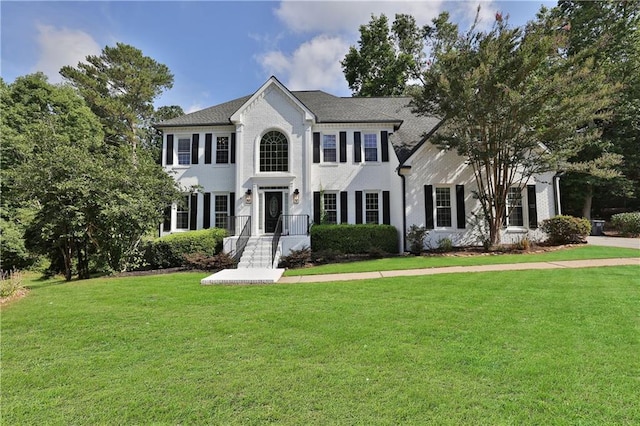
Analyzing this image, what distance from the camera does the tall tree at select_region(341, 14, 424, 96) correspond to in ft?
96.0

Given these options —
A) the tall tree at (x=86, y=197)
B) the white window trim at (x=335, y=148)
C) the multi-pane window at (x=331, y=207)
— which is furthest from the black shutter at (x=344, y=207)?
the tall tree at (x=86, y=197)

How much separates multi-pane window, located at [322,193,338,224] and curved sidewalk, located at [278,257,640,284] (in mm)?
6602

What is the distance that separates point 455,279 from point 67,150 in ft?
41.8

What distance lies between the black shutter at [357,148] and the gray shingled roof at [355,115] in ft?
2.47

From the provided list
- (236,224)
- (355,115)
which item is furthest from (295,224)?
(355,115)

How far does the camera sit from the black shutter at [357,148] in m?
16.3

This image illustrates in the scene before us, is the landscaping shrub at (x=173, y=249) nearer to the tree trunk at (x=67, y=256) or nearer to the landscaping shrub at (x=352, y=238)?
the tree trunk at (x=67, y=256)

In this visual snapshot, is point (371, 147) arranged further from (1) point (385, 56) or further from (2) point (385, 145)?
(1) point (385, 56)

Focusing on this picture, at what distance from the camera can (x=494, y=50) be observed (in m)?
11.7

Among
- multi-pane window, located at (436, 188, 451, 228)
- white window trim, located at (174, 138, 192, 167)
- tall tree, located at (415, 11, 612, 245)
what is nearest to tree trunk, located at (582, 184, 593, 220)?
tall tree, located at (415, 11, 612, 245)

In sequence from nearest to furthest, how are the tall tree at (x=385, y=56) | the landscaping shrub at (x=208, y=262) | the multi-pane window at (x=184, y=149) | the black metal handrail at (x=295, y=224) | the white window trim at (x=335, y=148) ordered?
the landscaping shrub at (x=208, y=262) → the black metal handrail at (x=295, y=224) → the white window trim at (x=335, y=148) → the multi-pane window at (x=184, y=149) → the tall tree at (x=385, y=56)

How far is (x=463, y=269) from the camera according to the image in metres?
9.37

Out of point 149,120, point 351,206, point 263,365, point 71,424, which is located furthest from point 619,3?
point 149,120

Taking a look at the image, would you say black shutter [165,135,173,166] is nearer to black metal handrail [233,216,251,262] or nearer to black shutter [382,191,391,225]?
black metal handrail [233,216,251,262]
